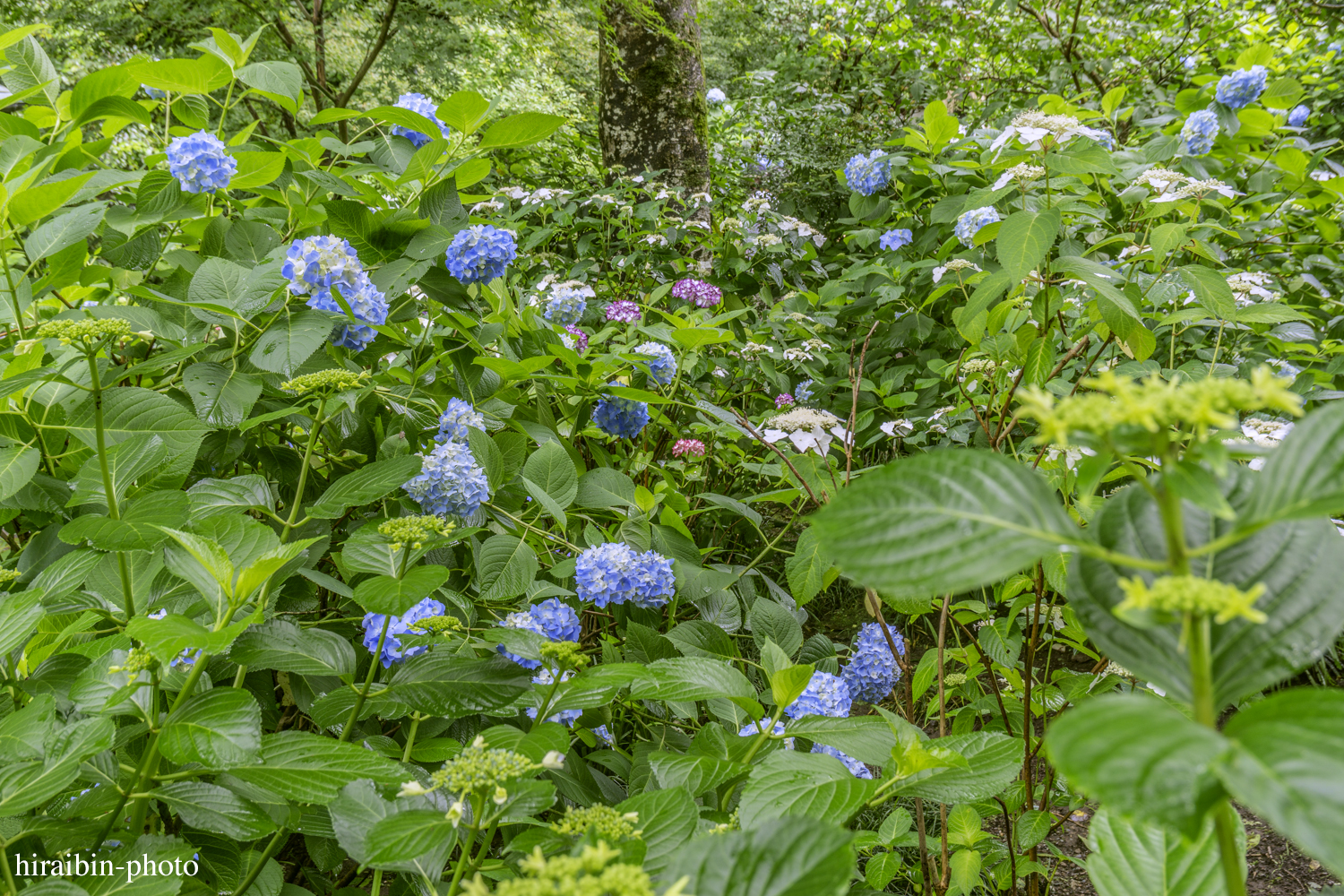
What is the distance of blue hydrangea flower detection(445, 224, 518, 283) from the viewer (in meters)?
1.28

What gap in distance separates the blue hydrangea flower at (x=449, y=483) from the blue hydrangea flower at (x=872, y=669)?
0.86 meters

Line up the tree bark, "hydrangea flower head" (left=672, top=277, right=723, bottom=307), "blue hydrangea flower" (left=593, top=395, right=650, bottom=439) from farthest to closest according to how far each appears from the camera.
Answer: the tree bark < "hydrangea flower head" (left=672, top=277, right=723, bottom=307) < "blue hydrangea flower" (left=593, top=395, right=650, bottom=439)

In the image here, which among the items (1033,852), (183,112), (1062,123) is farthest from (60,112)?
(1033,852)

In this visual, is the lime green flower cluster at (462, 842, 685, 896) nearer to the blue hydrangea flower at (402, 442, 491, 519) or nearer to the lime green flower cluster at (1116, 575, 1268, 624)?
the lime green flower cluster at (1116, 575, 1268, 624)

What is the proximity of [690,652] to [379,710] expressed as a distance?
439 millimetres

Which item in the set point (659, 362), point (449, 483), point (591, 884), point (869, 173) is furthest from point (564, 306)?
point (591, 884)

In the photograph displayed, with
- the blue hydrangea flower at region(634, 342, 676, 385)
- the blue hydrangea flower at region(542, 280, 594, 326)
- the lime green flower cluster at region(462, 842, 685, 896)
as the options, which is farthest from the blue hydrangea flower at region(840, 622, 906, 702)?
the lime green flower cluster at region(462, 842, 685, 896)

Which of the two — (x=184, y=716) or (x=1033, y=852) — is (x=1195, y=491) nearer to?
(x=184, y=716)

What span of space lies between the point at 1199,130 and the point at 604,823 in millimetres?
2514

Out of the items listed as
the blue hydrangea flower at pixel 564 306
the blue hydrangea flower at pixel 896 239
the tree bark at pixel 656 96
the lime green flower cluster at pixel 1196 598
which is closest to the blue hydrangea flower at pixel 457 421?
the blue hydrangea flower at pixel 564 306

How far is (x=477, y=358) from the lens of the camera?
3.99 feet

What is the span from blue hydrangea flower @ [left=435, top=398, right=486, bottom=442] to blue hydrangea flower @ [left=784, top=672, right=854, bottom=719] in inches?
25.0

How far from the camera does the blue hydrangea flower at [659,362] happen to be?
161cm

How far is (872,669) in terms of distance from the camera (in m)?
1.54
